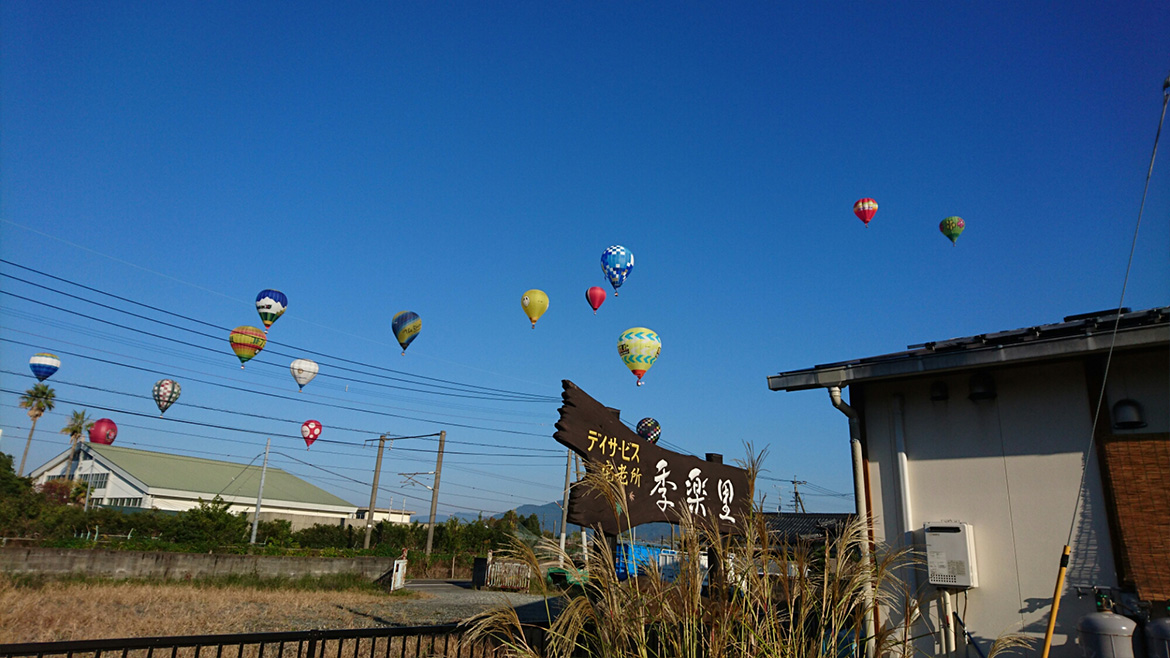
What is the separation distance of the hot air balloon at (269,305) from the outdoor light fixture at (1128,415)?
2498 cm

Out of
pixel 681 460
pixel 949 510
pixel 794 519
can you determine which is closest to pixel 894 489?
pixel 949 510

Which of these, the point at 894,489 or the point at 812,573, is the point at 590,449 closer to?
the point at 812,573

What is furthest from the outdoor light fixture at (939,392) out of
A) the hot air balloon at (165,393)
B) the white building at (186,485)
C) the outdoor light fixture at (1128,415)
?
the white building at (186,485)

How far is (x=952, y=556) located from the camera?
22.0 ft

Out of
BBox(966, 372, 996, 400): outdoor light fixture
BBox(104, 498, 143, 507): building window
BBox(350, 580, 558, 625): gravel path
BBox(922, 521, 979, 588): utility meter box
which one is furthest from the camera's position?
BBox(104, 498, 143, 507): building window

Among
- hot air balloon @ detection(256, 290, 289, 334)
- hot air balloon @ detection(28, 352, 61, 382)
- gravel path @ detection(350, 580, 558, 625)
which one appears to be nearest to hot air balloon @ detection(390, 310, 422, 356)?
hot air balloon @ detection(256, 290, 289, 334)

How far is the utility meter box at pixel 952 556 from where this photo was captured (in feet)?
21.7

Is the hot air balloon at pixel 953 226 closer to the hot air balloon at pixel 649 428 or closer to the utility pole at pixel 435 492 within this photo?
the hot air balloon at pixel 649 428

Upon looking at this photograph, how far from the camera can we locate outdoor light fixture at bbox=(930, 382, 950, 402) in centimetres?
725

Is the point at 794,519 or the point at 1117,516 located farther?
the point at 794,519

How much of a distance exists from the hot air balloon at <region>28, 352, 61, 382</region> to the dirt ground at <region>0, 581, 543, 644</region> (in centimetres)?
1672

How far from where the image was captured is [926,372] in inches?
278

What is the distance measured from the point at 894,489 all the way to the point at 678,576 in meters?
4.99

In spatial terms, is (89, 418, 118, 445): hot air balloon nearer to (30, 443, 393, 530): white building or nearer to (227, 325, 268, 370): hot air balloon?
(30, 443, 393, 530): white building
